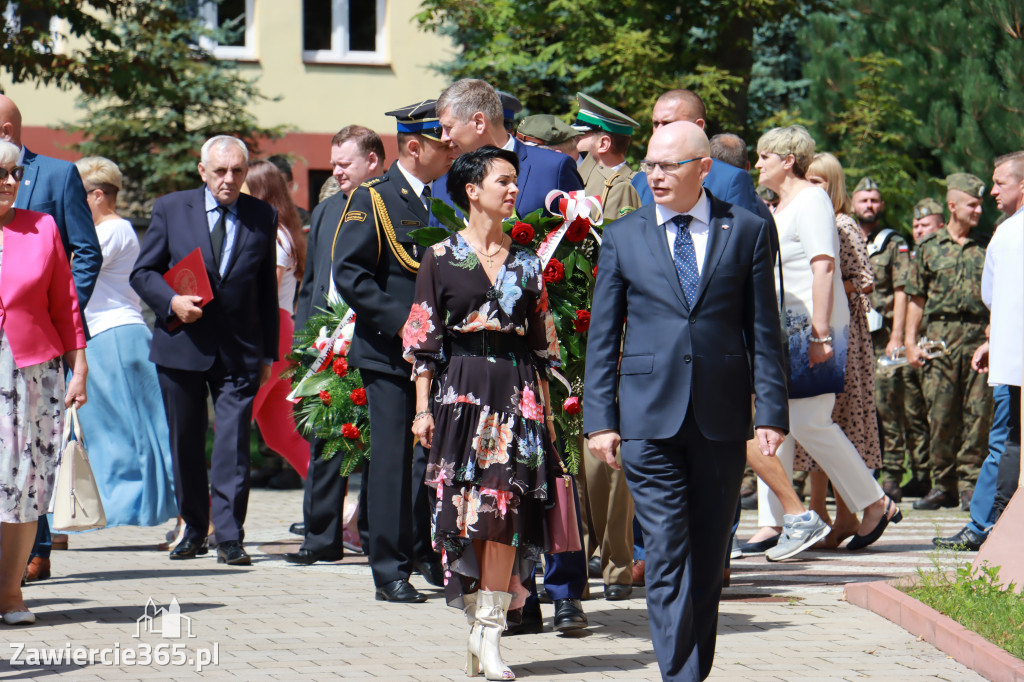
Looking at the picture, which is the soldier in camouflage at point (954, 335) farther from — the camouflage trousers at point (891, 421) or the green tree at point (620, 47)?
the green tree at point (620, 47)

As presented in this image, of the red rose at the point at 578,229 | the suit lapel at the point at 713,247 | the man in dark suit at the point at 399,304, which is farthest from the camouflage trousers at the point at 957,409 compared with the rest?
the suit lapel at the point at 713,247

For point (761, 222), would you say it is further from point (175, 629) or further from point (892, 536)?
point (892, 536)

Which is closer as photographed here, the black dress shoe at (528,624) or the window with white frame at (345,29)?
the black dress shoe at (528,624)

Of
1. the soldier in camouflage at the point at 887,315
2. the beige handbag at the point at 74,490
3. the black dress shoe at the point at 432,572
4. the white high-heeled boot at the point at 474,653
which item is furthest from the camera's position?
the soldier in camouflage at the point at 887,315

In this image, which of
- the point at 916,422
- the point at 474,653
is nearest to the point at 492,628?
the point at 474,653

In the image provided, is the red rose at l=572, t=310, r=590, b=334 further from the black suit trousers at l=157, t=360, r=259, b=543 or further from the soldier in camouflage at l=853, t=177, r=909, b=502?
the soldier in camouflage at l=853, t=177, r=909, b=502

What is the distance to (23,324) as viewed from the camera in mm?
7000

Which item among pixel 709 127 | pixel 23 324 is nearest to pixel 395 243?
pixel 23 324

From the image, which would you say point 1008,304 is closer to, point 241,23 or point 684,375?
point 684,375

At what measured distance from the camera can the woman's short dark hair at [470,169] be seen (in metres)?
6.31

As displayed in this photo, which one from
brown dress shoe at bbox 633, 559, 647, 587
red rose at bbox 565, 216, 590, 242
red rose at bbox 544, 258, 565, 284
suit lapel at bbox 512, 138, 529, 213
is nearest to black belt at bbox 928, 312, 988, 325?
Answer: brown dress shoe at bbox 633, 559, 647, 587

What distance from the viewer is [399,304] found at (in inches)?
299

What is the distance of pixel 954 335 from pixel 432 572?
17.3 ft

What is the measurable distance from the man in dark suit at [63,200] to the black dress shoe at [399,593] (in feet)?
6.84
